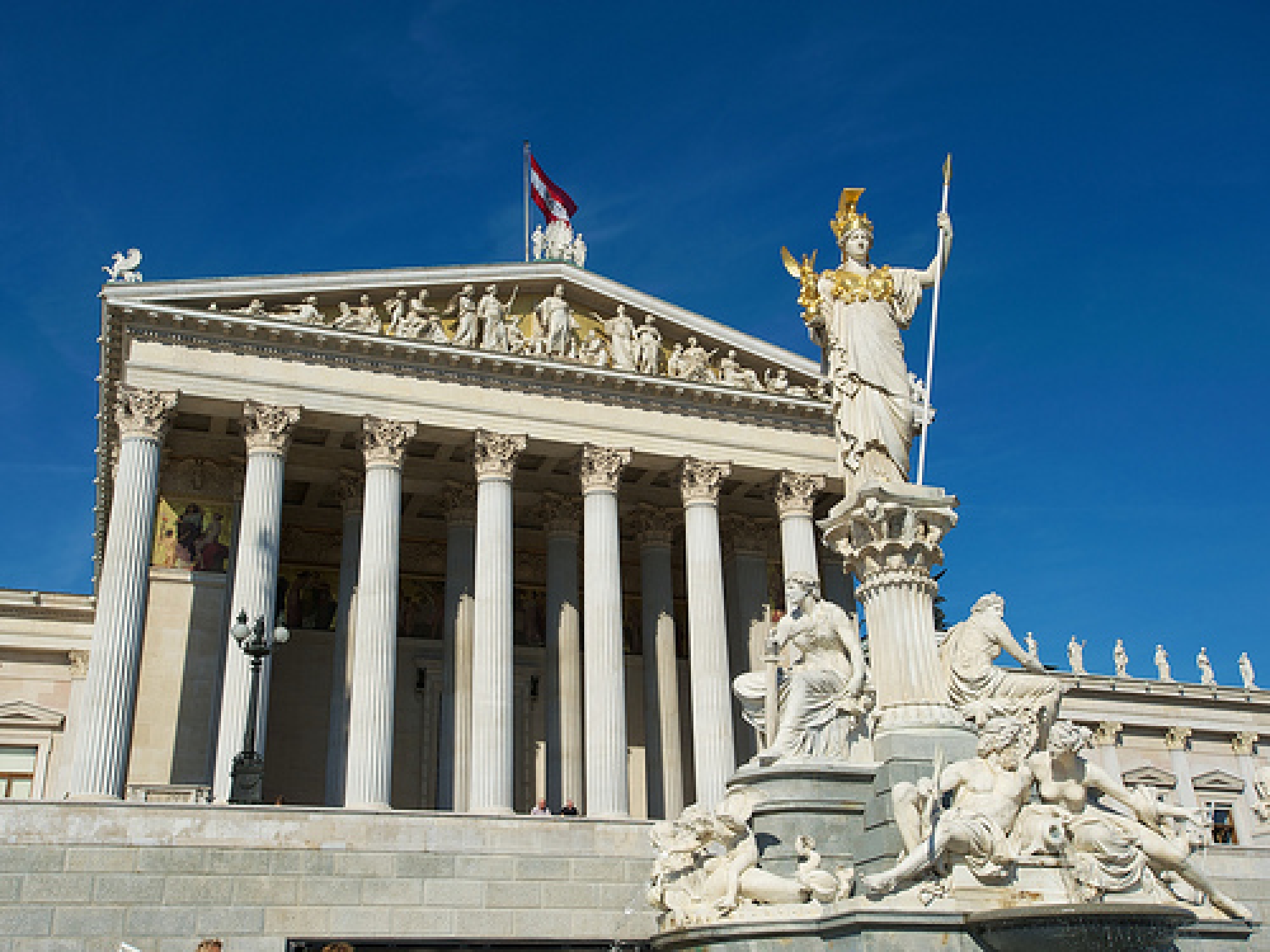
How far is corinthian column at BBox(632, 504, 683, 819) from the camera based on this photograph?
120 feet

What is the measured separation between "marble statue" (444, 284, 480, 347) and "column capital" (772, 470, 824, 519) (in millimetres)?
9856

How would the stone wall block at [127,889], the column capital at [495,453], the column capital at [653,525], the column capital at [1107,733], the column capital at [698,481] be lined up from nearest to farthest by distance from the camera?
1. the stone wall block at [127,889]
2. the column capital at [495,453]
3. the column capital at [698,481]
4. the column capital at [653,525]
5. the column capital at [1107,733]

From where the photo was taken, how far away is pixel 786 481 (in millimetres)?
36688

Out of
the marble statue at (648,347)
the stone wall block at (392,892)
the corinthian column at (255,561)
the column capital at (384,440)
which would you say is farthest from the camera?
the marble statue at (648,347)

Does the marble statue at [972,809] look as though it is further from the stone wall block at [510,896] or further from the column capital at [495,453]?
the column capital at [495,453]

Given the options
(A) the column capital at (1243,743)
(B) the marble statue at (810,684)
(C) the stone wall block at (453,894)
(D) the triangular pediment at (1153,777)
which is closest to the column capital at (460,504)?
(C) the stone wall block at (453,894)

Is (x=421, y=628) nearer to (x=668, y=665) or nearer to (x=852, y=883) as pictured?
(x=668, y=665)

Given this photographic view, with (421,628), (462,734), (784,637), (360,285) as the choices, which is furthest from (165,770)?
(784,637)

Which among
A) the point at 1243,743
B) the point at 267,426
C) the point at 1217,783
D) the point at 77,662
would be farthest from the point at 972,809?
the point at 1243,743

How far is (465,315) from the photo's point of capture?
34.6 meters

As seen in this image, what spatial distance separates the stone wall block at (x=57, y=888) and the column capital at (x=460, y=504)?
18165 millimetres

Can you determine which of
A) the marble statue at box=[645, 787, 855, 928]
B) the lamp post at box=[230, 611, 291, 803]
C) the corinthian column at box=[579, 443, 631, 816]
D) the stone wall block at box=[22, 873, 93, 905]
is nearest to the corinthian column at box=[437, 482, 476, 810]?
the corinthian column at box=[579, 443, 631, 816]

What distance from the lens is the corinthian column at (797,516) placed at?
116 ft

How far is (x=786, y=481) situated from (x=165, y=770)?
1867 cm
